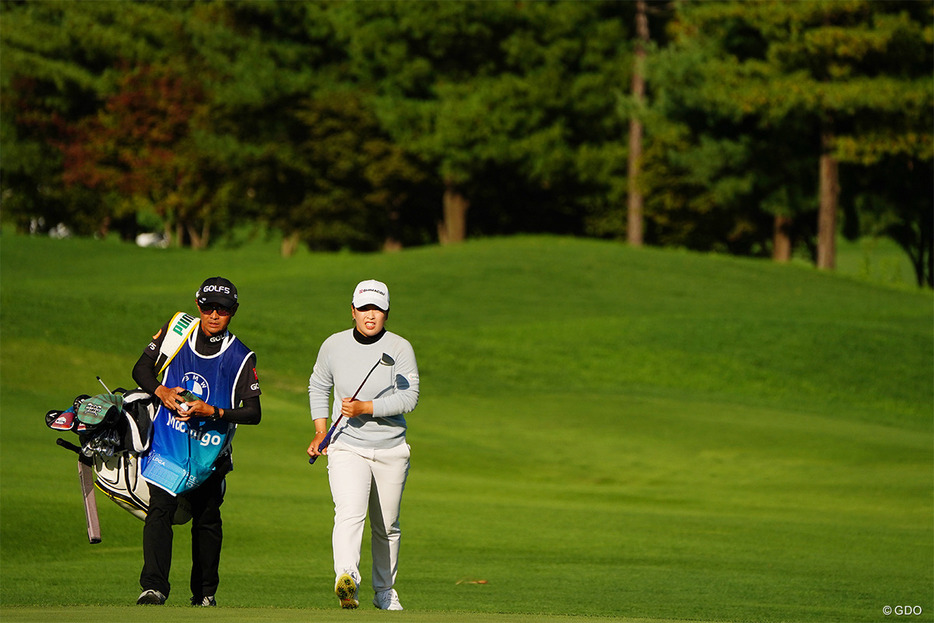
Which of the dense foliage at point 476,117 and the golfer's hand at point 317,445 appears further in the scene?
the dense foliage at point 476,117

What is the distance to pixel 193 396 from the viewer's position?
8156 millimetres

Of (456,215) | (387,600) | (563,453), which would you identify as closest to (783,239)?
(456,215)

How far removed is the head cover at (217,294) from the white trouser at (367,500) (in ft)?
3.68

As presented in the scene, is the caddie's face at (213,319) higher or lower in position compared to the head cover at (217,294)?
lower

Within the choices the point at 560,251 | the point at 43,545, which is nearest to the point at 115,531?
the point at 43,545

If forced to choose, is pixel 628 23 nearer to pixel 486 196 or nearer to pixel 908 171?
pixel 486 196

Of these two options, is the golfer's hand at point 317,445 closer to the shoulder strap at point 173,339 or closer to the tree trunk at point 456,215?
the shoulder strap at point 173,339

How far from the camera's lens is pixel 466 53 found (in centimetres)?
6031

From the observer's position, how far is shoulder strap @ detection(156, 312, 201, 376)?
27.2ft

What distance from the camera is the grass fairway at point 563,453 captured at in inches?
447

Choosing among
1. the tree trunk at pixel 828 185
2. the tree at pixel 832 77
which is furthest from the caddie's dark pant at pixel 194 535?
the tree trunk at pixel 828 185

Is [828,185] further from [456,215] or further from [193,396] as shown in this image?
[193,396]

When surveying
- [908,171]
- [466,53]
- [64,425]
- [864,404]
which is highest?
[466,53]

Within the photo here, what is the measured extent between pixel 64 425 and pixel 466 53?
53.7 meters
